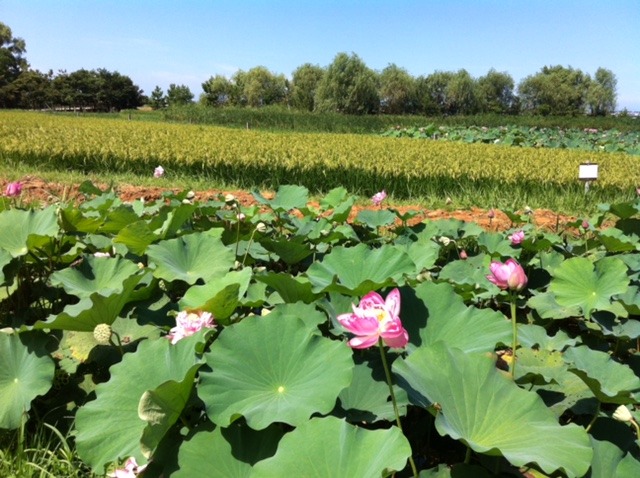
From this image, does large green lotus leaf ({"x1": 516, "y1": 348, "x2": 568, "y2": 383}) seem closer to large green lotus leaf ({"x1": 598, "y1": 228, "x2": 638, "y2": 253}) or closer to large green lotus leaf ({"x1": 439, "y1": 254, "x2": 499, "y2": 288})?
large green lotus leaf ({"x1": 439, "y1": 254, "x2": 499, "y2": 288})

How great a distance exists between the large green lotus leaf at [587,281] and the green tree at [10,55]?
72.7 m

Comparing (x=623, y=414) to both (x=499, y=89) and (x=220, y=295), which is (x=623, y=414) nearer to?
(x=220, y=295)

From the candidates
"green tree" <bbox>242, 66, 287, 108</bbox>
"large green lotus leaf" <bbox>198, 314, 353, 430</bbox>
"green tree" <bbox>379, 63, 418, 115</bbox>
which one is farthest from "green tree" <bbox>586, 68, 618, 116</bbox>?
"large green lotus leaf" <bbox>198, 314, 353, 430</bbox>

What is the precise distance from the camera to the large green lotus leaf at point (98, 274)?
167 cm

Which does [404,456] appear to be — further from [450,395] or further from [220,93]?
[220,93]

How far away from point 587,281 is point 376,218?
3.53ft

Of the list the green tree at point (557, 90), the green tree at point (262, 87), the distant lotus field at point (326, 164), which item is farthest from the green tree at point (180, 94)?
the distant lotus field at point (326, 164)

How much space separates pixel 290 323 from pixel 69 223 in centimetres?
139

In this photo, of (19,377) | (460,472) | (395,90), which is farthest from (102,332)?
(395,90)

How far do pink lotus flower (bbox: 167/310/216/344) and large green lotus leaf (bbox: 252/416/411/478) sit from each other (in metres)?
0.43

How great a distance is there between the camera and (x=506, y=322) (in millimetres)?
1198

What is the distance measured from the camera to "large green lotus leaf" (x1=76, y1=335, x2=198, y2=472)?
3.42ft

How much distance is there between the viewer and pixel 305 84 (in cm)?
4909

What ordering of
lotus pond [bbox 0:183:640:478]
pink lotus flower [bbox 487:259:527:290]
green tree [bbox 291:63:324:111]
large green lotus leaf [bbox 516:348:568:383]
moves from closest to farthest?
lotus pond [bbox 0:183:640:478] → pink lotus flower [bbox 487:259:527:290] → large green lotus leaf [bbox 516:348:568:383] → green tree [bbox 291:63:324:111]
